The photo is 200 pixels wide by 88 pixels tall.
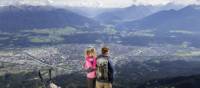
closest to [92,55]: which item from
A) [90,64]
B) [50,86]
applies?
[90,64]

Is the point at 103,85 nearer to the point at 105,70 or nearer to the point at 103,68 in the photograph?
the point at 105,70

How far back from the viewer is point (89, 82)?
45.5m

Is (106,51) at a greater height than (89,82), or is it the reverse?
(106,51)

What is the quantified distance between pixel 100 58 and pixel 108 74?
174 centimetres

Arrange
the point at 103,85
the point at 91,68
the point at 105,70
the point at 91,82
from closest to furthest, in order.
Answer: the point at 105,70 < the point at 103,85 < the point at 91,68 < the point at 91,82

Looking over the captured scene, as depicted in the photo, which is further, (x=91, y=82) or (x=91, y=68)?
(x=91, y=82)

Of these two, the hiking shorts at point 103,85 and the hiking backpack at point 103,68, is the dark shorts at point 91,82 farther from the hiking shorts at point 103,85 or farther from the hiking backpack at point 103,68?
the hiking backpack at point 103,68

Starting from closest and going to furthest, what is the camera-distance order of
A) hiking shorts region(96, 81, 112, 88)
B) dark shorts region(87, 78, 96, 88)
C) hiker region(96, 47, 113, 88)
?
hiker region(96, 47, 113, 88)
hiking shorts region(96, 81, 112, 88)
dark shorts region(87, 78, 96, 88)

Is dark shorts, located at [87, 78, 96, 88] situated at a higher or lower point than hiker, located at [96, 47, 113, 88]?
lower

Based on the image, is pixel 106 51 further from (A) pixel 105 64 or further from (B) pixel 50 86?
(B) pixel 50 86

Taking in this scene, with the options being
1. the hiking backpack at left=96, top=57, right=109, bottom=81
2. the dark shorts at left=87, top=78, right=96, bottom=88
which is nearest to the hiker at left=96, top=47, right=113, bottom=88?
the hiking backpack at left=96, top=57, right=109, bottom=81

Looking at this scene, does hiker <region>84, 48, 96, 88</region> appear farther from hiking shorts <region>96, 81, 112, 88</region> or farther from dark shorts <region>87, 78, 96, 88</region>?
hiking shorts <region>96, 81, 112, 88</region>

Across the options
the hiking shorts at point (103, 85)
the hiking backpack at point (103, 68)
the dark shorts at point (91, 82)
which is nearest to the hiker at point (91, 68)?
the dark shorts at point (91, 82)

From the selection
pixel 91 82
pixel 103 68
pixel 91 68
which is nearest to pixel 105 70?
pixel 103 68
